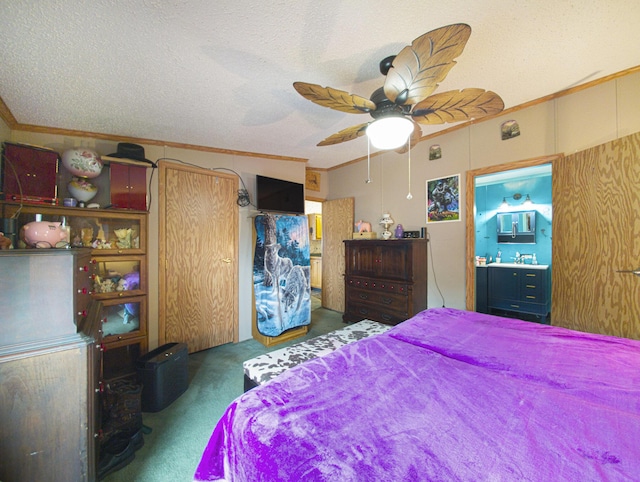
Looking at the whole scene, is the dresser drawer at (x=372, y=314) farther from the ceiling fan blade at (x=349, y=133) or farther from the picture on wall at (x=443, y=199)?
the ceiling fan blade at (x=349, y=133)

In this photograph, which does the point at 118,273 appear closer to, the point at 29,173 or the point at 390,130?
the point at 29,173

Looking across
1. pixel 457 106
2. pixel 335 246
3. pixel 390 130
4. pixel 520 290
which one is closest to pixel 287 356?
pixel 390 130

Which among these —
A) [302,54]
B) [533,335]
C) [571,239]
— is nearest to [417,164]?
[571,239]

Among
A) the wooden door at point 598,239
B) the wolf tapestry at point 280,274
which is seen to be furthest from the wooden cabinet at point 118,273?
the wooden door at point 598,239

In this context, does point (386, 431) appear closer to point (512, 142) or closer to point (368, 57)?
point (368, 57)

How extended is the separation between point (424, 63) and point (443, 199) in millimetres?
2177

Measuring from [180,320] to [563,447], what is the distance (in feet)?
10.6

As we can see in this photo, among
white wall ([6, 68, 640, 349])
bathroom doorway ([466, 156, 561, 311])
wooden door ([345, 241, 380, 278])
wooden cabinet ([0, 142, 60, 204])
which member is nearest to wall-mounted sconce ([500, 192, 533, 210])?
bathroom doorway ([466, 156, 561, 311])

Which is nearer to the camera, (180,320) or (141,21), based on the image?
(141,21)

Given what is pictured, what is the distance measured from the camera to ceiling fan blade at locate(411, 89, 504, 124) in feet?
4.39

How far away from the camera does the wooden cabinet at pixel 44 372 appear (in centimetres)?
105

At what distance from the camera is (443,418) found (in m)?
0.79

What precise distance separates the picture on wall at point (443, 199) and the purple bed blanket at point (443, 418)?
187 centimetres

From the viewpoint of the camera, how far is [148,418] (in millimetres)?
1874
